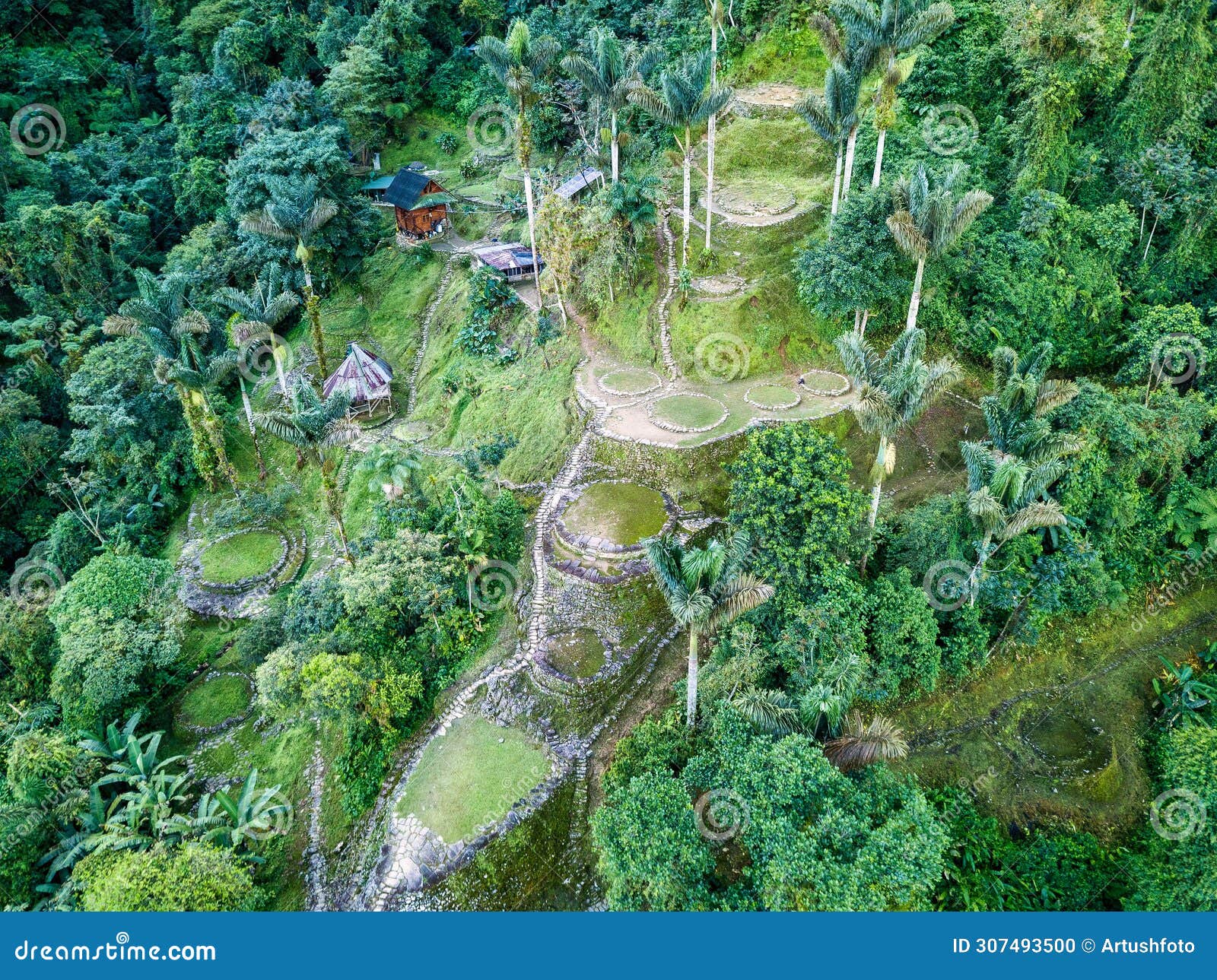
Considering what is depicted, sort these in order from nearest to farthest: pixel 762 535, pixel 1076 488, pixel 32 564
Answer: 1. pixel 762 535
2. pixel 1076 488
3. pixel 32 564

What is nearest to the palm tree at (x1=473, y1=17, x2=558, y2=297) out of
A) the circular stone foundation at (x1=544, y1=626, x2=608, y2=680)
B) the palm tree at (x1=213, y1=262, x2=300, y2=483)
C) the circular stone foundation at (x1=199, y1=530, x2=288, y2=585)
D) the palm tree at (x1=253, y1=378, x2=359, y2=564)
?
the palm tree at (x1=213, y1=262, x2=300, y2=483)

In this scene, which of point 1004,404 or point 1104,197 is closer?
point 1004,404

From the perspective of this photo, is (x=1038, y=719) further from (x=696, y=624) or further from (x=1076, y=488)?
(x=696, y=624)

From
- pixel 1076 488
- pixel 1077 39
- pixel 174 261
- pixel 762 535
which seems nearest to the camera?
pixel 762 535

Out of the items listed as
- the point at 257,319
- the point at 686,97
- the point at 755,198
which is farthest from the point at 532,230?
the point at 257,319

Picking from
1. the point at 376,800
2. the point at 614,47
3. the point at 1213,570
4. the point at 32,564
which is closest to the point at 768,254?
the point at 614,47

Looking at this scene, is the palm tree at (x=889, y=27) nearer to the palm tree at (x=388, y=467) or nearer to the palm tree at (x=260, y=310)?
the palm tree at (x=388, y=467)
